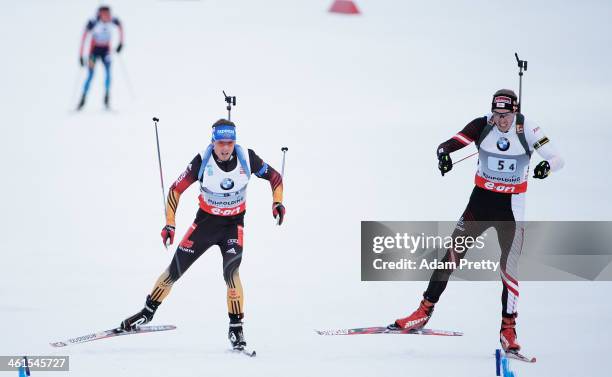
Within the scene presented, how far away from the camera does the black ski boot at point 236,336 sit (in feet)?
33.9

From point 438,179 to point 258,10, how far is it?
45.9ft

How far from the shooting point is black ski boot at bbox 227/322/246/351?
33.9 feet

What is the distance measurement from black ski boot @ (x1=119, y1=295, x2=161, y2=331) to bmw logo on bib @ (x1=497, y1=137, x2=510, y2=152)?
3356mm

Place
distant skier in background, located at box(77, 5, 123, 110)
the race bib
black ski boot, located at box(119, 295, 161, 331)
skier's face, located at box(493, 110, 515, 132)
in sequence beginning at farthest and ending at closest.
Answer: distant skier in background, located at box(77, 5, 123, 110)
black ski boot, located at box(119, 295, 161, 331)
the race bib
skier's face, located at box(493, 110, 515, 132)

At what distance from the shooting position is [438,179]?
1695 centimetres

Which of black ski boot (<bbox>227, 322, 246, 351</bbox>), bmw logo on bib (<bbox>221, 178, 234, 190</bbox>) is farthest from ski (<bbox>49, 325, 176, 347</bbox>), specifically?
bmw logo on bib (<bbox>221, 178, 234, 190</bbox>)

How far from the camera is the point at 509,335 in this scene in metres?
10.4

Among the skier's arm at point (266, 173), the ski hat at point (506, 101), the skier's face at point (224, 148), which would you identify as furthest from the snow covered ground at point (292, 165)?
the ski hat at point (506, 101)

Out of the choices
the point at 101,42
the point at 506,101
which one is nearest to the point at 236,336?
the point at 506,101

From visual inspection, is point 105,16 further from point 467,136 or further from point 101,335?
point 467,136

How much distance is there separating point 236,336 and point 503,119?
303cm

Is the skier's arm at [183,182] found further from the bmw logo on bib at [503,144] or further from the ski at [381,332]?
the bmw logo on bib at [503,144]

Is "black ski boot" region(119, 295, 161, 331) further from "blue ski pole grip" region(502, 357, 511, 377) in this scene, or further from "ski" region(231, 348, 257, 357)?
"blue ski pole grip" region(502, 357, 511, 377)

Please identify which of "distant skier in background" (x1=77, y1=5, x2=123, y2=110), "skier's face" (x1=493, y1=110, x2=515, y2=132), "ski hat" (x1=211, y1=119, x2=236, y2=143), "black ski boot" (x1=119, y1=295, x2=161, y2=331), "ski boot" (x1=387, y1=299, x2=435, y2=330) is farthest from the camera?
"distant skier in background" (x1=77, y1=5, x2=123, y2=110)
